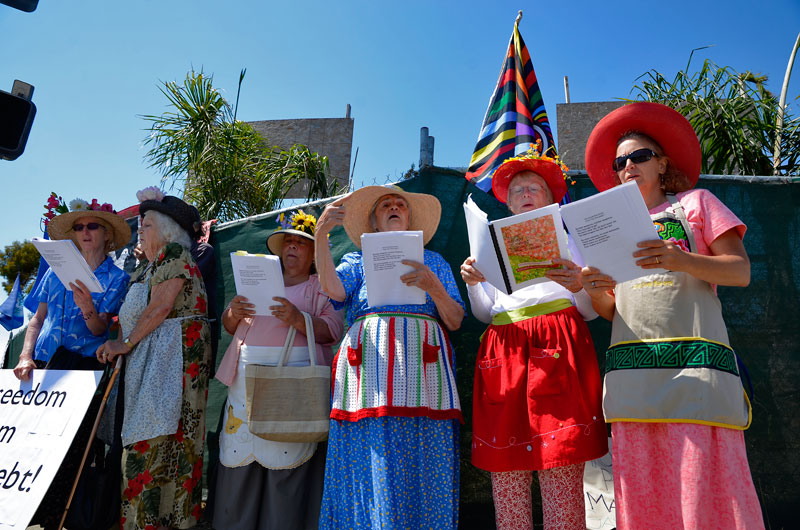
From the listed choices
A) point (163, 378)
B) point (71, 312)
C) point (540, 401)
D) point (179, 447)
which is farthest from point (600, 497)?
point (71, 312)

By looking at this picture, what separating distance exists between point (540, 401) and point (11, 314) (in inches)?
168

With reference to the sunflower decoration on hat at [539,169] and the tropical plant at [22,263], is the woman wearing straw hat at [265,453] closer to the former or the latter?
the sunflower decoration on hat at [539,169]

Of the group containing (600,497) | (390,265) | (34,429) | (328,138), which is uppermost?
(328,138)

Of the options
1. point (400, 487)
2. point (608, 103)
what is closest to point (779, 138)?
point (400, 487)

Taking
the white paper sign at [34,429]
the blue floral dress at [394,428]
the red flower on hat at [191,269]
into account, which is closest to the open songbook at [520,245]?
the blue floral dress at [394,428]

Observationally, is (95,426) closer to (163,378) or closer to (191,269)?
(163,378)

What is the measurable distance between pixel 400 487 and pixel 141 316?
6.08 ft

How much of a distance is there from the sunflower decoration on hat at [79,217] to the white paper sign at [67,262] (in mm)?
590

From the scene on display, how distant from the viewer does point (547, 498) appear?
2.28 meters

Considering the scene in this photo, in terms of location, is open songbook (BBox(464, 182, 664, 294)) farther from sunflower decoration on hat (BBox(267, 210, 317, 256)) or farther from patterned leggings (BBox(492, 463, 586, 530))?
sunflower decoration on hat (BBox(267, 210, 317, 256))

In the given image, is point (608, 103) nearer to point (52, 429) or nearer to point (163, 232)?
point (163, 232)

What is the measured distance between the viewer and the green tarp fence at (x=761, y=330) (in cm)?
308

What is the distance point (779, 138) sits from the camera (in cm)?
493

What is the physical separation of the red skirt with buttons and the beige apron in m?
0.21
